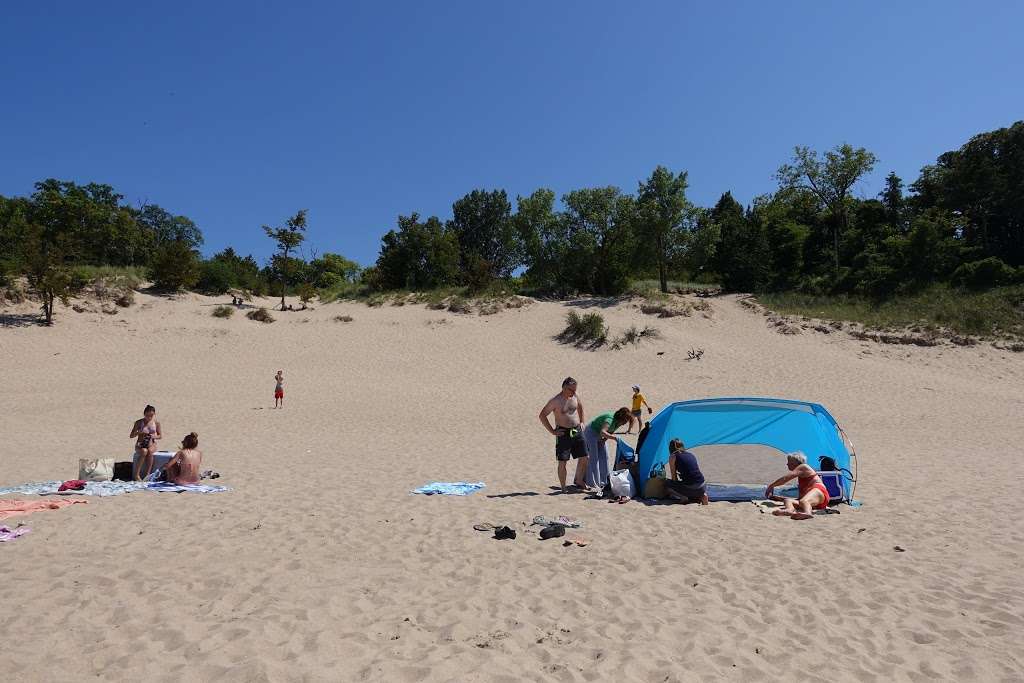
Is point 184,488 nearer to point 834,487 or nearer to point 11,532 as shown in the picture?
point 11,532

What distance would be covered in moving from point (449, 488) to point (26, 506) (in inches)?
207

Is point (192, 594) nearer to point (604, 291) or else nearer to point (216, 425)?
point (216, 425)

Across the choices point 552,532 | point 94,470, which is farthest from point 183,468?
point 552,532

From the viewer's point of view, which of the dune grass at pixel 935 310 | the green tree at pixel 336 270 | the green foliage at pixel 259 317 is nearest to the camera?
the dune grass at pixel 935 310

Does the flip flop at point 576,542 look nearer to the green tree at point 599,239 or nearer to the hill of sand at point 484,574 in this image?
the hill of sand at point 484,574

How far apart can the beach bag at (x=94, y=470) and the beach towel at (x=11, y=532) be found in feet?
9.23

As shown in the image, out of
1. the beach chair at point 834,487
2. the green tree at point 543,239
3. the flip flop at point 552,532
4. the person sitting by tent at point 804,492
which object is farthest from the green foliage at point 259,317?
the beach chair at point 834,487

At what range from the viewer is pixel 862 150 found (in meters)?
40.7

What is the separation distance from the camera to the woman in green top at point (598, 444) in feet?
28.0

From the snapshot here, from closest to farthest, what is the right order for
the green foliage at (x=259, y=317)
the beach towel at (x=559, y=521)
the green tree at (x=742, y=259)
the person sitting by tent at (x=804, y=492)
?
the beach towel at (x=559, y=521)
the person sitting by tent at (x=804, y=492)
the green foliage at (x=259, y=317)
the green tree at (x=742, y=259)

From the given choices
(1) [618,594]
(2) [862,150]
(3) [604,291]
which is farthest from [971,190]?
(1) [618,594]

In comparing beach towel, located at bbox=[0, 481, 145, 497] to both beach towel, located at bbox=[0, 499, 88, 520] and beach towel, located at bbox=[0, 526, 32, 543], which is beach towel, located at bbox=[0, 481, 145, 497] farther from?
beach towel, located at bbox=[0, 526, 32, 543]

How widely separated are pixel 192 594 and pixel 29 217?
58.1 m

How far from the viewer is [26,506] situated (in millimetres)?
6953
